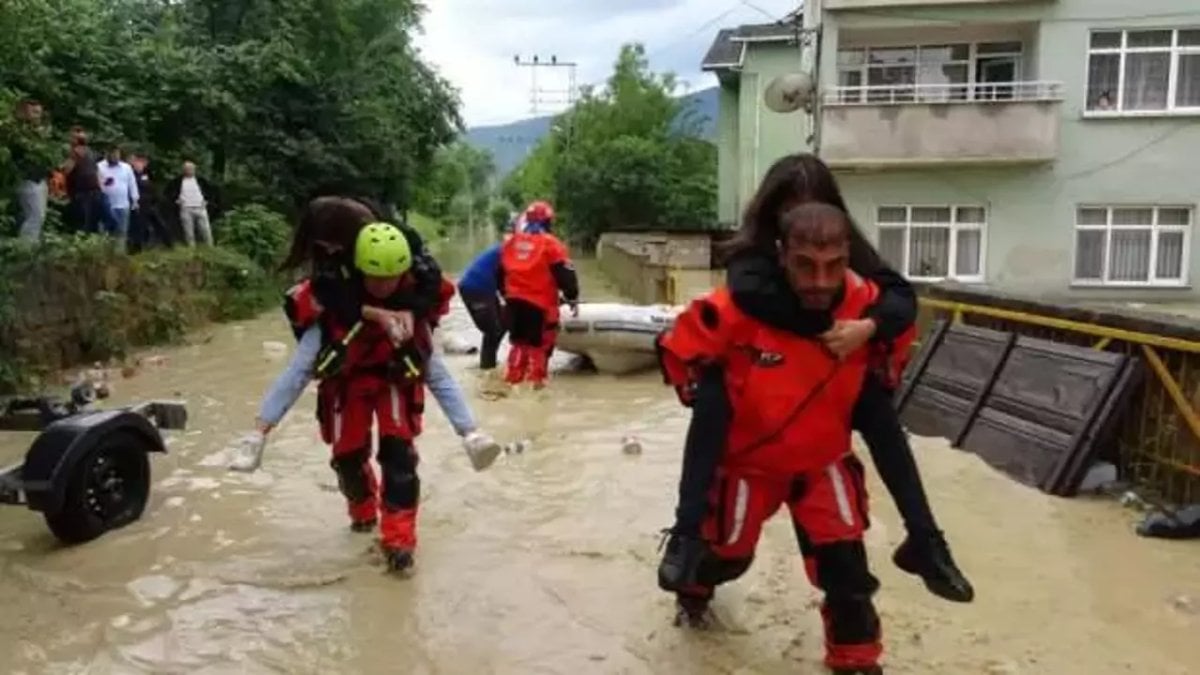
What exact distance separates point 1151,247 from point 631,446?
1636 centimetres

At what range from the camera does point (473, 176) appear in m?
118

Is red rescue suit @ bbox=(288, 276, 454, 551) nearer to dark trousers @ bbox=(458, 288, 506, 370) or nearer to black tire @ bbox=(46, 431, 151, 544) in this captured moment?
black tire @ bbox=(46, 431, 151, 544)

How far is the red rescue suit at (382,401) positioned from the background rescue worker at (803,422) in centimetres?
160

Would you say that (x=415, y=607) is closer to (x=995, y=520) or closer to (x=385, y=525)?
(x=385, y=525)

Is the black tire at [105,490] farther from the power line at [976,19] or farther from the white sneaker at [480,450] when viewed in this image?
the power line at [976,19]

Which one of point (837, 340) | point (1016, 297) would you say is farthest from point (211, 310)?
point (837, 340)

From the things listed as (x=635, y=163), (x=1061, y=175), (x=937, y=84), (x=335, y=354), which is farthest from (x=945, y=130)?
(x=635, y=163)

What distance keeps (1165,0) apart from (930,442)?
634 inches

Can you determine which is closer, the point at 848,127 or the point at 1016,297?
the point at 1016,297

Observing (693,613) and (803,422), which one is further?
(693,613)

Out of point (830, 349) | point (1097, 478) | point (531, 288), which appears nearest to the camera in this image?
point (830, 349)

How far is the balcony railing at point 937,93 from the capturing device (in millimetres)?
20781

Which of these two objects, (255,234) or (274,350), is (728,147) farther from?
(274,350)

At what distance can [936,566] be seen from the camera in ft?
11.3
